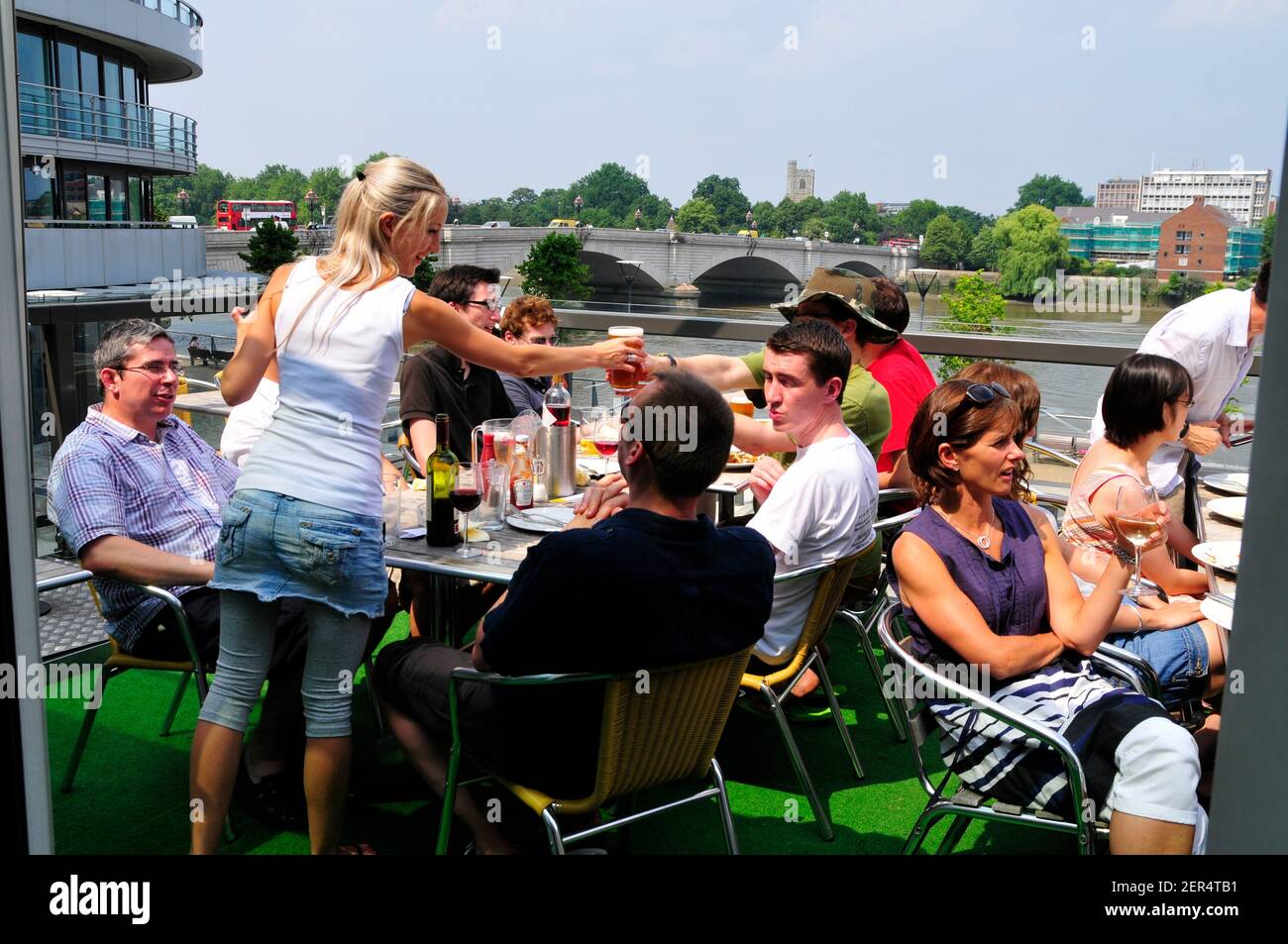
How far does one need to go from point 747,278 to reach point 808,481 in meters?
39.9

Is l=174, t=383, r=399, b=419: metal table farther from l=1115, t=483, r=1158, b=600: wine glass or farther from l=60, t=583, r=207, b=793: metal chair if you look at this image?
l=1115, t=483, r=1158, b=600: wine glass

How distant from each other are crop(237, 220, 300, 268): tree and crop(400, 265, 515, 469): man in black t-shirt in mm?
34775

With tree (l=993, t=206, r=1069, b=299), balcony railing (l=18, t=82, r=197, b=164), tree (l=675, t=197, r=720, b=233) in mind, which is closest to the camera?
balcony railing (l=18, t=82, r=197, b=164)

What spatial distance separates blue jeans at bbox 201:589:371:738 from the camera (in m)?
2.31

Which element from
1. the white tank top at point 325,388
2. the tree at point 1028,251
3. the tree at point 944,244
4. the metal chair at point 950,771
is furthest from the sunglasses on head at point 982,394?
the tree at point 1028,251

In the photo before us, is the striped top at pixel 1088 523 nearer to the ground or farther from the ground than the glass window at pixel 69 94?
nearer to the ground

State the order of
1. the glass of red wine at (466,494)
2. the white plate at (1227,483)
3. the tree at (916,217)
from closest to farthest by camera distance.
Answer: the glass of red wine at (466,494)
the white plate at (1227,483)
the tree at (916,217)

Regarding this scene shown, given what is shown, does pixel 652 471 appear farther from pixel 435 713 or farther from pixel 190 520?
pixel 190 520

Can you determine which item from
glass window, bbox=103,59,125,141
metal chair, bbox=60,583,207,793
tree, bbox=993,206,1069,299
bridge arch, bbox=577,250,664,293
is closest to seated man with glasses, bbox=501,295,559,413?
metal chair, bbox=60,583,207,793

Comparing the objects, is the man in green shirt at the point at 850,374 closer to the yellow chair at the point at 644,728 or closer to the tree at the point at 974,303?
the yellow chair at the point at 644,728

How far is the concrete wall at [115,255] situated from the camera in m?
16.4

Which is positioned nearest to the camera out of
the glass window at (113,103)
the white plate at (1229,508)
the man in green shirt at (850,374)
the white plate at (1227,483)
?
the white plate at (1229,508)

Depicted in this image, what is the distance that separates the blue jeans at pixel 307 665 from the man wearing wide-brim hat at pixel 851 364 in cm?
121

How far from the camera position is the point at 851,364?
3369 mm
